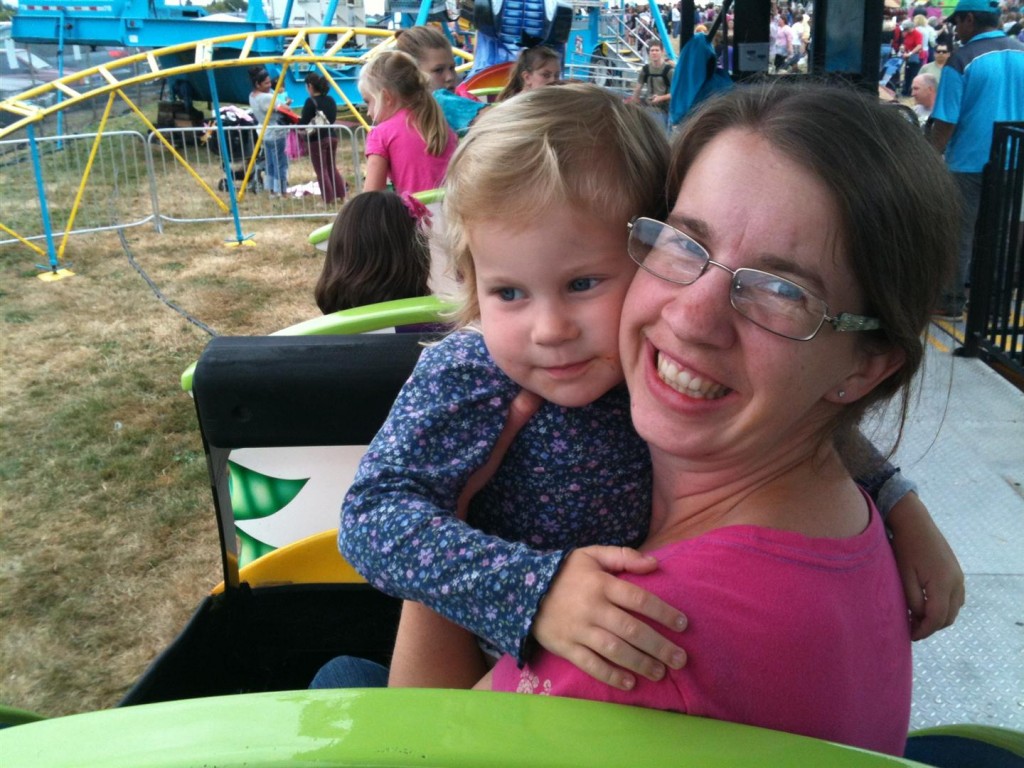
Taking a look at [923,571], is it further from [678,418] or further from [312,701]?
[312,701]

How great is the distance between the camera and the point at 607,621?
2.99 feet

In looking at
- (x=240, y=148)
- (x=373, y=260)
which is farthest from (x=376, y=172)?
(x=240, y=148)

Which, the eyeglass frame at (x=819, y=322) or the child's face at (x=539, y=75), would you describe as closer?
the eyeglass frame at (x=819, y=322)

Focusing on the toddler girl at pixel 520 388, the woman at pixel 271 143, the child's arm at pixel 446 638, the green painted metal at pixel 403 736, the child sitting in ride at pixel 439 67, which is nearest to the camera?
the green painted metal at pixel 403 736

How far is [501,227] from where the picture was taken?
1243 mm

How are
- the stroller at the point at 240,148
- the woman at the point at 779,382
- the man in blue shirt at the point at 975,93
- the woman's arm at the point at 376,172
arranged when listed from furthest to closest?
the stroller at the point at 240,148, the man in blue shirt at the point at 975,93, the woman's arm at the point at 376,172, the woman at the point at 779,382

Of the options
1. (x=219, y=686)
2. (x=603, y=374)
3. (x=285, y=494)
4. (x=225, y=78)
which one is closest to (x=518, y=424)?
(x=603, y=374)

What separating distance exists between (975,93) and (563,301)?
5485mm

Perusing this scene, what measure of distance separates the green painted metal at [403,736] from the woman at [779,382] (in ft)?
0.21

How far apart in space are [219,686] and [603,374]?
1090 millimetres

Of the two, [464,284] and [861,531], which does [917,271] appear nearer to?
[861,531]

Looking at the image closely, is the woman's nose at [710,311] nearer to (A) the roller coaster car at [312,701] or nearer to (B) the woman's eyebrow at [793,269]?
(B) the woman's eyebrow at [793,269]

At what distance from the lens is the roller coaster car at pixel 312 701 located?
2.68 ft

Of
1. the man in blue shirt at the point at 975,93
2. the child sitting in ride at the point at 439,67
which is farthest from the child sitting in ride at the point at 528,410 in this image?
the man in blue shirt at the point at 975,93
